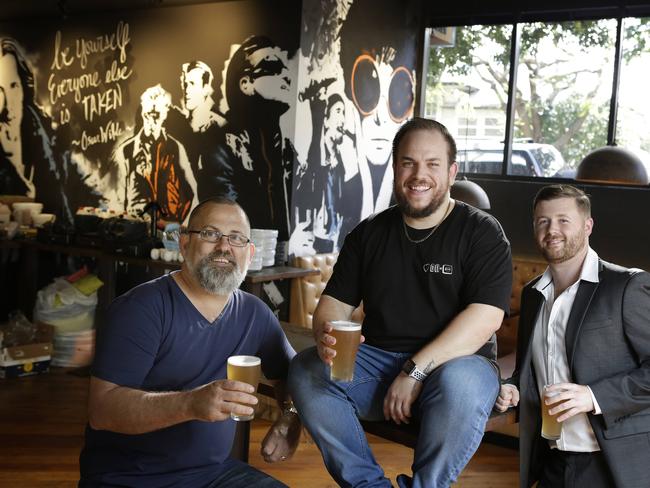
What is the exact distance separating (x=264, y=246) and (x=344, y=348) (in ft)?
10.9

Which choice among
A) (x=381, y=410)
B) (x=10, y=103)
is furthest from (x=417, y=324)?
(x=10, y=103)

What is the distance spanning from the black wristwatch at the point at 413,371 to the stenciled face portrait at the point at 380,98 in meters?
4.18

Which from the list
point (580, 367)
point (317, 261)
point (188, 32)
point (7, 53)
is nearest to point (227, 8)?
point (188, 32)

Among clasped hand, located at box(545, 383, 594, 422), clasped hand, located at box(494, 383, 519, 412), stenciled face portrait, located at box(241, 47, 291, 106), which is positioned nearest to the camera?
clasped hand, located at box(545, 383, 594, 422)

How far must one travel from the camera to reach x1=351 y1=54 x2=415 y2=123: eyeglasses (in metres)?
6.15

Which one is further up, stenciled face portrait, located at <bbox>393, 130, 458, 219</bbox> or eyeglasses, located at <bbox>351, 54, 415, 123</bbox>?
eyeglasses, located at <bbox>351, 54, 415, 123</bbox>

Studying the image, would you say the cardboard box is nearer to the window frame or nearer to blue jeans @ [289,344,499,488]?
the window frame

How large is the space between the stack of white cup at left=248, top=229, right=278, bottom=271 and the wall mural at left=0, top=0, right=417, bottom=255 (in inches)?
10.2

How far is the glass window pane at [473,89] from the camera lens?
6.63 metres

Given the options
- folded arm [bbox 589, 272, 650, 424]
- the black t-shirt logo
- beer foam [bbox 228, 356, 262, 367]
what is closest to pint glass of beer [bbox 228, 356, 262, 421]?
beer foam [bbox 228, 356, 262, 367]

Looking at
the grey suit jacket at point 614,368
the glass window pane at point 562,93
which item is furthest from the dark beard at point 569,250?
the glass window pane at point 562,93

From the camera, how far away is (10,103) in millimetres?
7816

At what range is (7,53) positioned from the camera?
25.8 feet

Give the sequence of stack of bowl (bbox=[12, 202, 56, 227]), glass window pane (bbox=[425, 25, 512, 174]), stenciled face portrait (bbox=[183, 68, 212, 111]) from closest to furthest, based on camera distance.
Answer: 1. stenciled face portrait (bbox=[183, 68, 212, 111])
2. glass window pane (bbox=[425, 25, 512, 174])
3. stack of bowl (bbox=[12, 202, 56, 227])
